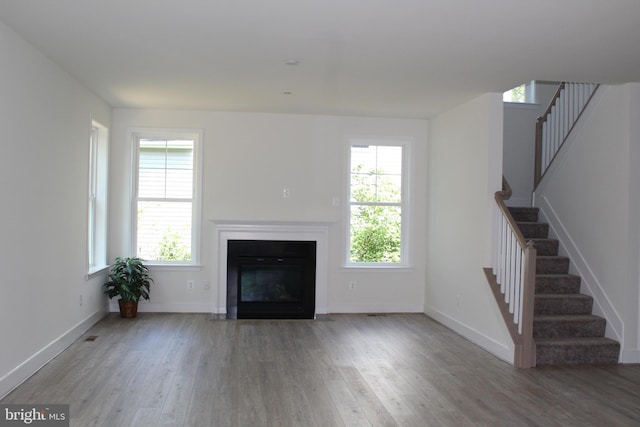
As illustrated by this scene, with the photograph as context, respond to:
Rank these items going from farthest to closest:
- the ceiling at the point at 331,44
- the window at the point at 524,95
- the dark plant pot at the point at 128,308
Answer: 1. the window at the point at 524,95
2. the dark plant pot at the point at 128,308
3. the ceiling at the point at 331,44

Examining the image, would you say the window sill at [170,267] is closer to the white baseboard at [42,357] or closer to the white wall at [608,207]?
the white baseboard at [42,357]

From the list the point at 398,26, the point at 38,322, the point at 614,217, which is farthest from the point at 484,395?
the point at 38,322

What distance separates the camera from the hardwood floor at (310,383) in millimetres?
3635

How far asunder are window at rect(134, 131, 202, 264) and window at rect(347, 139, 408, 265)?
2038mm

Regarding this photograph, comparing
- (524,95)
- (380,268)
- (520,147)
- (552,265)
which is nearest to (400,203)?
(380,268)

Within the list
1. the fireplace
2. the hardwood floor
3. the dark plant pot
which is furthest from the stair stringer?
the dark plant pot

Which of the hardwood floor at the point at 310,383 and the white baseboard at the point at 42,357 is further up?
the white baseboard at the point at 42,357

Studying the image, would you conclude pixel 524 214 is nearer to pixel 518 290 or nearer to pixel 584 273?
pixel 584 273

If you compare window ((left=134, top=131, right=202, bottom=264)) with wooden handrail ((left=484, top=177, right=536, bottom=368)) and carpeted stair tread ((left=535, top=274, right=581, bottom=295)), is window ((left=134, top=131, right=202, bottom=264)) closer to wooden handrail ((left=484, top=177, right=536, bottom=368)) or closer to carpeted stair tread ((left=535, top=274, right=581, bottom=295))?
wooden handrail ((left=484, top=177, right=536, bottom=368))

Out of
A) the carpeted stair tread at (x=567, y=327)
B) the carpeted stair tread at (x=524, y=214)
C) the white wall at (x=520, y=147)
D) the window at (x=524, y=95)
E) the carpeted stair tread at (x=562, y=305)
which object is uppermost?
the window at (x=524, y=95)

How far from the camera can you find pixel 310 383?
4312 mm

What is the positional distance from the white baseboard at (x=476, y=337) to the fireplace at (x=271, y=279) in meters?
1.56

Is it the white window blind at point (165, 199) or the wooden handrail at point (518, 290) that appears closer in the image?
the wooden handrail at point (518, 290)

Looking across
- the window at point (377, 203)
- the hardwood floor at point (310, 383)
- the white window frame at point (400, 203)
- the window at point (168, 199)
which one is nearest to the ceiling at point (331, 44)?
the window at point (168, 199)
